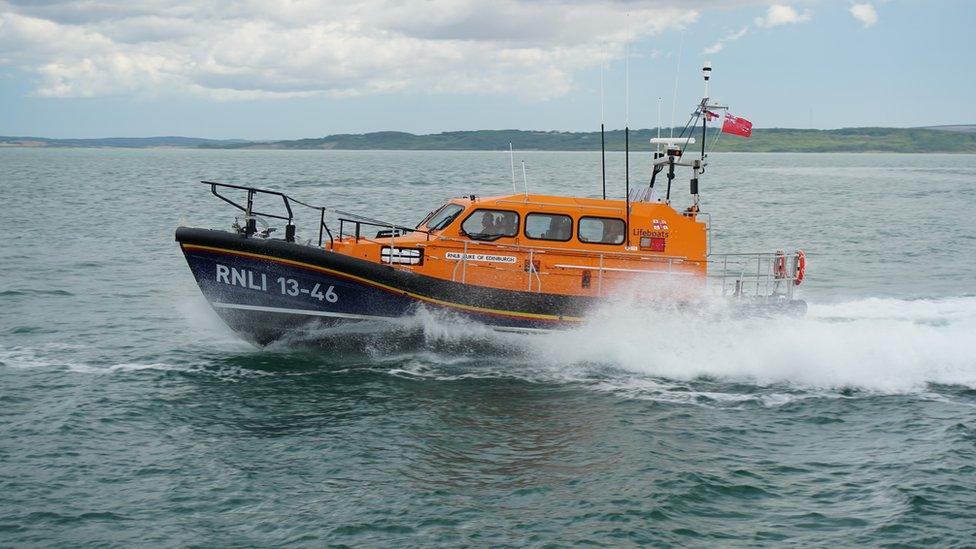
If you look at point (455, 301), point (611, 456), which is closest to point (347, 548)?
point (611, 456)

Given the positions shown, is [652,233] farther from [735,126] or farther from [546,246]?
[735,126]

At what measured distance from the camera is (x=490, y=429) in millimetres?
10500

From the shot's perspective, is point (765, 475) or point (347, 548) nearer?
point (347, 548)

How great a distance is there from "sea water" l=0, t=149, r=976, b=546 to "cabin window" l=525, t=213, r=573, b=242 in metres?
1.27

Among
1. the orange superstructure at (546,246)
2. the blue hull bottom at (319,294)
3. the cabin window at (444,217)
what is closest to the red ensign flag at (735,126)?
the orange superstructure at (546,246)

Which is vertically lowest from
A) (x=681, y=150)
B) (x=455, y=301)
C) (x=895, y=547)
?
(x=895, y=547)

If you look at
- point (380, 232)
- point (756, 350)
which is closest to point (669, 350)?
point (756, 350)

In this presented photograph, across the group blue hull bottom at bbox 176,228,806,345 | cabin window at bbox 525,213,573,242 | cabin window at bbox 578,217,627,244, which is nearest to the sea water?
blue hull bottom at bbox 176,228,806,345

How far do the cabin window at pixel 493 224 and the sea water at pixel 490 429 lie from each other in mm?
1444

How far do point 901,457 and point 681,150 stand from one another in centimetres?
603

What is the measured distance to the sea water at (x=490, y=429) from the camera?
811 cm

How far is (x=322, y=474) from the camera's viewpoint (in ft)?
29.7

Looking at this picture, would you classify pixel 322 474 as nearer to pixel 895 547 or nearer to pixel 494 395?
pixel 494 395

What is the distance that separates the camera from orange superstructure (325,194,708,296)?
43.3 feet
